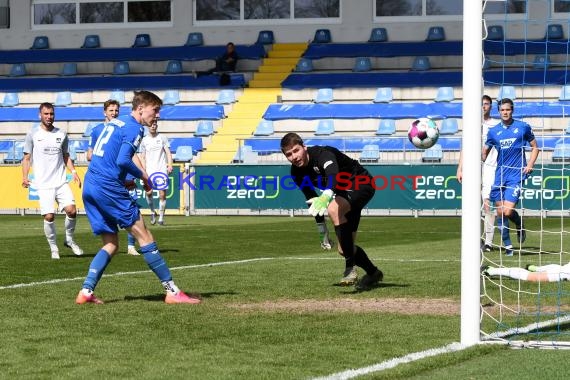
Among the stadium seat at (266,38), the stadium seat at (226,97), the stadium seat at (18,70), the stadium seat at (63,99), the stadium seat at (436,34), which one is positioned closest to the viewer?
the stadium seat at (226,97)

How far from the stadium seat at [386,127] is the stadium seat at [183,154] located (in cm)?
515

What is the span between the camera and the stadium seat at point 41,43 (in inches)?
1619

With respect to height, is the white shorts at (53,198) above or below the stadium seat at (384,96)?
below

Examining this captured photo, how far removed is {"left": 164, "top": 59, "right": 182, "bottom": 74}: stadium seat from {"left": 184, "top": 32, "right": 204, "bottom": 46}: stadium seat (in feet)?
4.44

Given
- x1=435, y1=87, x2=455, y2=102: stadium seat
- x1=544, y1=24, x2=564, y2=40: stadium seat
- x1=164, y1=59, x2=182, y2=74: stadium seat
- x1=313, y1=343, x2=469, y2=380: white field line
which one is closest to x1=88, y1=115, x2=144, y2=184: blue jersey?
x1=313, y1=343, x2=469, y2=380: white field line

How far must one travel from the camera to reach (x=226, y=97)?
1422 inches

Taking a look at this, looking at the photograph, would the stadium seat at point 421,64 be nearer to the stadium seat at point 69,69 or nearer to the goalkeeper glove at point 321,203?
the stadium seat at point 69,69

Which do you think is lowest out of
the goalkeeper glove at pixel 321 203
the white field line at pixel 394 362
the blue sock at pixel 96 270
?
the white field line at pixel 394 362

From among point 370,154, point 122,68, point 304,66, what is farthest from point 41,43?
point 370,154

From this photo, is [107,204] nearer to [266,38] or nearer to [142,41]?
[266,38]

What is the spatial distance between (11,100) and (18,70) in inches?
97.2

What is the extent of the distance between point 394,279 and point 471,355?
5368 millimetres

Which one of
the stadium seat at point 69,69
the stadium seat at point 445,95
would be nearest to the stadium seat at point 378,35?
the stadium seat at point 445,95

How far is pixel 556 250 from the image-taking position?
17.7 meters
